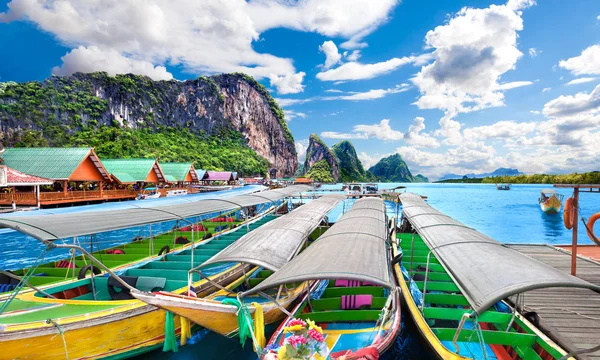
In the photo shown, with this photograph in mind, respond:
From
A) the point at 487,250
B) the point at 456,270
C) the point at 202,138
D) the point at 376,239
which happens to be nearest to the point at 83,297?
the point at 376,239

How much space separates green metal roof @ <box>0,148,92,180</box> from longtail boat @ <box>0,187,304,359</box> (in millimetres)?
23430

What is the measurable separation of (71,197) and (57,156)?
420 cm

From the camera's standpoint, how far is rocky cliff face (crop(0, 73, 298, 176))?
71006 millimetres

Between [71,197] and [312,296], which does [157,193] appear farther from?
[312,296]

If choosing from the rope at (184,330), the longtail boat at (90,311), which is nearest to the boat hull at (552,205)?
the longtail boat at (90,311)

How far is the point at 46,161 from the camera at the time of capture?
87.3ft

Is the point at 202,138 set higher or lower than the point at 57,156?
higher

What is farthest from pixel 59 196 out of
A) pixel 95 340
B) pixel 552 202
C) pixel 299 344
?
pixel 552 202

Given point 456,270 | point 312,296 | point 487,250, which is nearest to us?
point 456,270

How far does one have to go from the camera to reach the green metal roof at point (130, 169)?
110 feet

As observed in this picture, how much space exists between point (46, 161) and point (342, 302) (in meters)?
31.5

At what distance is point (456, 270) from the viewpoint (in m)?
4.13

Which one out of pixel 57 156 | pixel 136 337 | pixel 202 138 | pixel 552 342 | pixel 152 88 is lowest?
pixel 136 337

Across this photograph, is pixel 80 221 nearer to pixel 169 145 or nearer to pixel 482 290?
pixel 482 290
